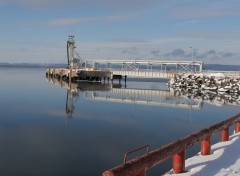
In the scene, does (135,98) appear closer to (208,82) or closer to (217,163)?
(208,82)

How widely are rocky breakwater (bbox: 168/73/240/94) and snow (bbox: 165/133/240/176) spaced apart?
1828 inches

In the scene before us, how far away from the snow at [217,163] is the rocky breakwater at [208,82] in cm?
4644

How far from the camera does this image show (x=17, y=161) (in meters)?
16.1

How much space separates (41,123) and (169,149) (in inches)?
749

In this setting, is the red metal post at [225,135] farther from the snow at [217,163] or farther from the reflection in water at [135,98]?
the reflection in water at [135,98]

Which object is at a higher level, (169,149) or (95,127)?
(169,149)

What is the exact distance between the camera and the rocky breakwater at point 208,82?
6054 centimetres

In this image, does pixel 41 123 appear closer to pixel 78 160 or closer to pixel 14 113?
pixel 14 113

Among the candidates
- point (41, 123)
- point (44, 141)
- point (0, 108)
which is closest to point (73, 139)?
point (44, 141)

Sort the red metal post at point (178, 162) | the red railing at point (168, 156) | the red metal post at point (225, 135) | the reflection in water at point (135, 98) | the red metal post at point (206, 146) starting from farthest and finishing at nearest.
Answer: the reflection in water at point (135, 98)
the red metal post at point (225, 135)
the red metal post at point (206, 146)
the red metal post at point (178, 162)
the red railing at point (168, 156)

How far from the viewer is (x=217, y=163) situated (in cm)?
1234

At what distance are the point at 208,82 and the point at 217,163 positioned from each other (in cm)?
5436

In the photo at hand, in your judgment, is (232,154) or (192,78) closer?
(232,154)

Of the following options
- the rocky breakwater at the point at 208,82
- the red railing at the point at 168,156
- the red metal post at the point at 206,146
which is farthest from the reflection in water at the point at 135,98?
the red railing at the point at 168,156
